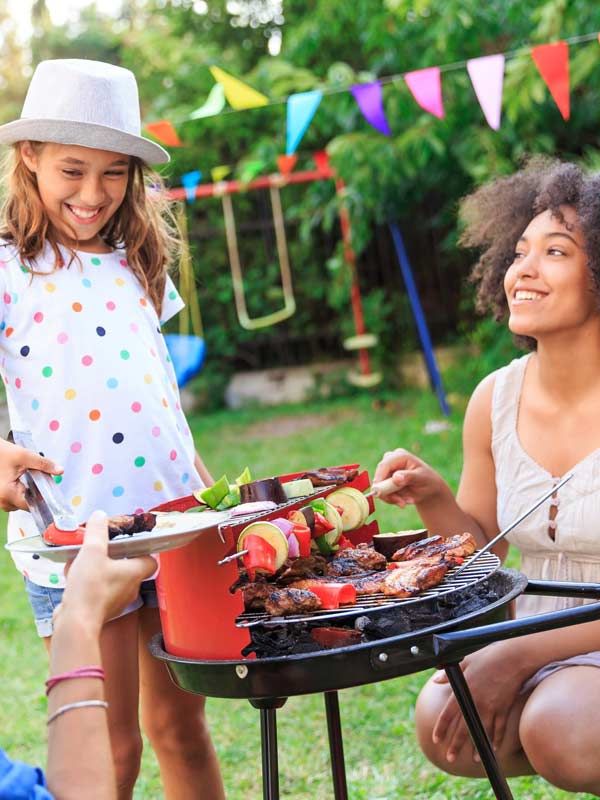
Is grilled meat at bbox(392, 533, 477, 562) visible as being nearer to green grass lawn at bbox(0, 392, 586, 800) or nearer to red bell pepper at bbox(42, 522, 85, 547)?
red bell pepper at bbox(42, 522, 85, 547)

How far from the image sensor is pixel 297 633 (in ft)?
5.36

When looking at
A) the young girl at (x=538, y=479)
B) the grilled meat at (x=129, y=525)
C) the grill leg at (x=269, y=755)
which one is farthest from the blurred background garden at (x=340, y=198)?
the grilled meat at (x=129, y=525)

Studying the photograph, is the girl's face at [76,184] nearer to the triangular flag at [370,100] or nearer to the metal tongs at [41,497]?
the metal tongs at [41,497]

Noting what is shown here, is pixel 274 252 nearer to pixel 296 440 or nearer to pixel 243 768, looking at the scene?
pixel 296 440

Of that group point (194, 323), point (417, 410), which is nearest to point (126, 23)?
point (194, 323)

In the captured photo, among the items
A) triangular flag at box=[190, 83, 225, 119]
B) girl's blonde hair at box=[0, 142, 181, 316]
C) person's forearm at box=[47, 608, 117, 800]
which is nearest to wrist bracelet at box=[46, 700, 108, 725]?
person's forearm at box=[47, 608, 117, 800]

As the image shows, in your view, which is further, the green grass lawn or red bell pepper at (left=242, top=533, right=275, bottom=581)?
the green grass lawn

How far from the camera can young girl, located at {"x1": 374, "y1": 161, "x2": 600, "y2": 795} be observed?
2.12 m

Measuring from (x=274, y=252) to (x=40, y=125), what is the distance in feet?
25.2

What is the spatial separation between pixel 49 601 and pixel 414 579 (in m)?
0.88

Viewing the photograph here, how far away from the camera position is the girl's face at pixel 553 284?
2363 mm

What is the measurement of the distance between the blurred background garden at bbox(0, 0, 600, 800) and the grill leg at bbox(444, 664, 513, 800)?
2019 millimetres

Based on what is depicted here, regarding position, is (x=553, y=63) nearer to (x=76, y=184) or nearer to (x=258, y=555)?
(x=76, y=184)

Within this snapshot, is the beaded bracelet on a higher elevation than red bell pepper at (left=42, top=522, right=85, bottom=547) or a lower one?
lower
